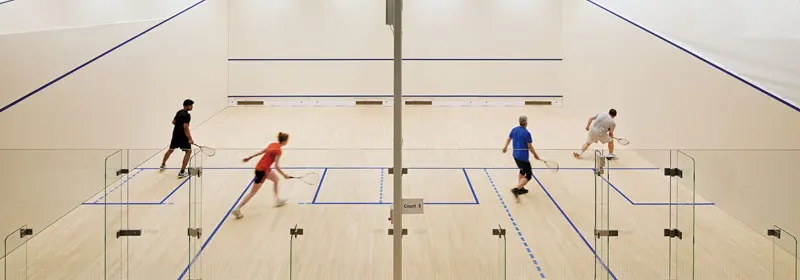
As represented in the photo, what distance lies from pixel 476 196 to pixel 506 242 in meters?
0.29

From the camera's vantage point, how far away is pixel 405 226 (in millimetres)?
3396

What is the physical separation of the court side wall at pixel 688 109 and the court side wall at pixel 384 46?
94 centimetres

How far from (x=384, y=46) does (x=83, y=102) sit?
717cm

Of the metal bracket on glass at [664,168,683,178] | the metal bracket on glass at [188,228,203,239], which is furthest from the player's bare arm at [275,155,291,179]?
the metal bracket on glass at [664,168,683,178]

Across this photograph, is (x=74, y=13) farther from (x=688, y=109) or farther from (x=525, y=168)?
(x=688, y=109)

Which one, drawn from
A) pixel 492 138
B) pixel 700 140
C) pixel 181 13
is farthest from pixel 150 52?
pixel 700 140

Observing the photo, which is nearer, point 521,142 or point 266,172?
point 266,172

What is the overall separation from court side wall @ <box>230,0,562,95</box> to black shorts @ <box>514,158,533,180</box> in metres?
8.77

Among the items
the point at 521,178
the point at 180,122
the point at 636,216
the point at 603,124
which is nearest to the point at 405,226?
the point at 521,178

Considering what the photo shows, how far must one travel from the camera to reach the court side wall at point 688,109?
3.46 metres

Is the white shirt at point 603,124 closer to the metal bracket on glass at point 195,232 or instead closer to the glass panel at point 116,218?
the metal bracket on glass at point 195,232

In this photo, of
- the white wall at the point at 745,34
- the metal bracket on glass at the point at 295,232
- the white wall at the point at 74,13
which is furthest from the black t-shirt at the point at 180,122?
the white wall at the point at 745,34

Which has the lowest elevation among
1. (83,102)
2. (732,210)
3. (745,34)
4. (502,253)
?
(502,253)

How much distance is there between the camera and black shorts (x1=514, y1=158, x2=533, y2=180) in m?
3.65
